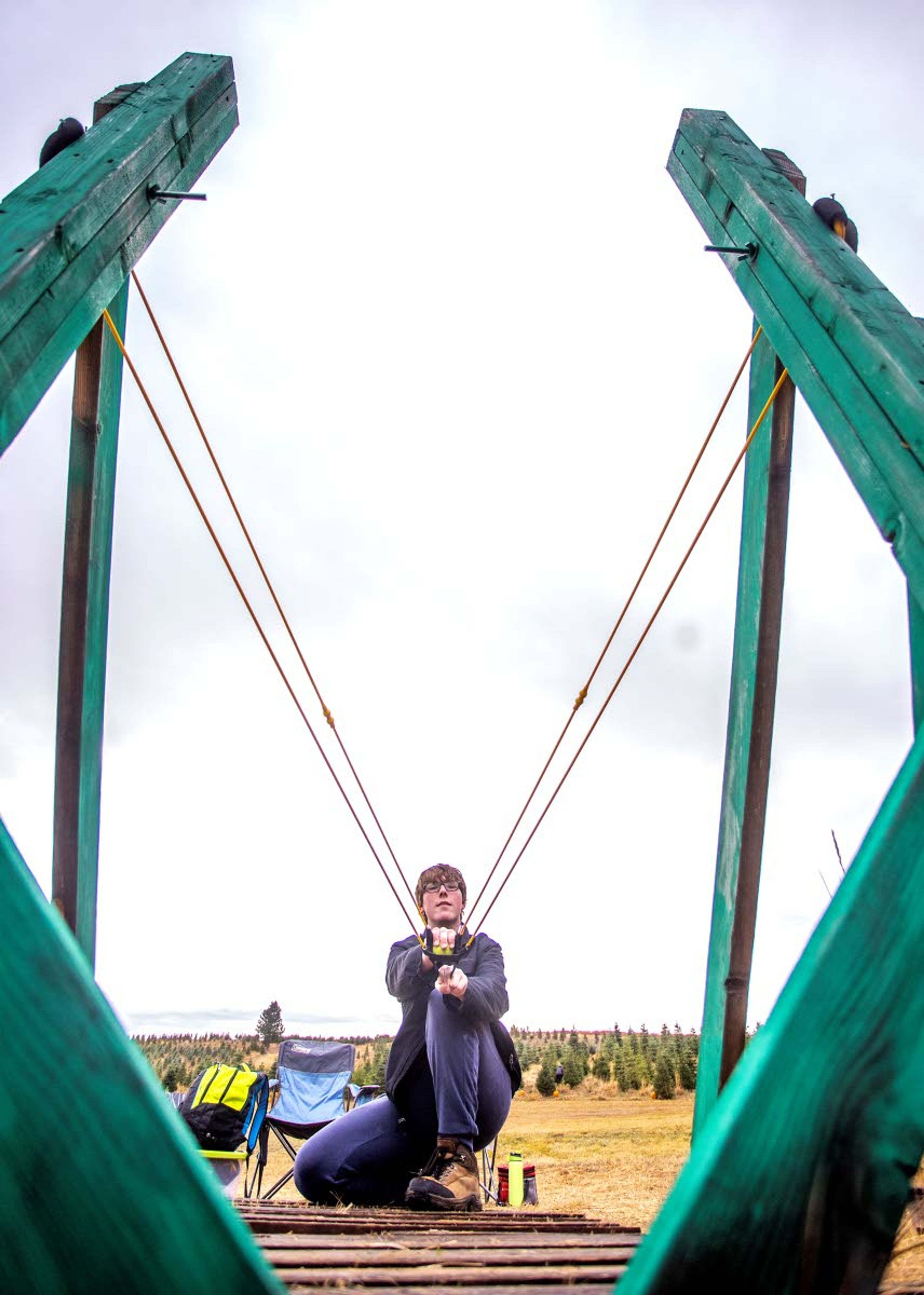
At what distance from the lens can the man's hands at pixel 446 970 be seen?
2.32 metres

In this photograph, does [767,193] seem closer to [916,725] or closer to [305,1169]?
[916,725]

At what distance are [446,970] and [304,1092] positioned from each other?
5842 mm

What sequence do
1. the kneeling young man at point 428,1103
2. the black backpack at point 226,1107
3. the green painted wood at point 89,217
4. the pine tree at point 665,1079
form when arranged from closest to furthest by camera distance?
the green painted wood at point 89,217 < the kneeling young man at point 428,1103 < the black backpack at point 226,1107 < the pine tree at point 665,1079

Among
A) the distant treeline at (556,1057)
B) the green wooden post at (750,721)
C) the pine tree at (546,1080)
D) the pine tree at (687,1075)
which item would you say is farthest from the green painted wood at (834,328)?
the pine tree at (546,1080)

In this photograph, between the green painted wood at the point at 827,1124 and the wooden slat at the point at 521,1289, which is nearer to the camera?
the green painted wood at the point at 827,1124

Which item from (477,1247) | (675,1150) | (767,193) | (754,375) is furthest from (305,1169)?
(675,1150)

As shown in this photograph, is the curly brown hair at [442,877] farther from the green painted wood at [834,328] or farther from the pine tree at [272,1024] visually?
the pine tree at [272,1024]

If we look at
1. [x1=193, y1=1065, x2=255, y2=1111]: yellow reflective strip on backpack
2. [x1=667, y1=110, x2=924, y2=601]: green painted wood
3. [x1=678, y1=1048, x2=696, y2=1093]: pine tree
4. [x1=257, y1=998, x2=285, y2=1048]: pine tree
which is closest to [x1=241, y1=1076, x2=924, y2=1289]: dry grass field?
[x1=678, y1=1048, x2=696, y2=1093]: pine tree

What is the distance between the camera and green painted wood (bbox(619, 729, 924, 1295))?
0.54m

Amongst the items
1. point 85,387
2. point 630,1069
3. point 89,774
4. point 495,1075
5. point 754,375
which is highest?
point 630,1069

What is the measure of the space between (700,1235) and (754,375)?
7.09ft

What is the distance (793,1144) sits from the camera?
56 centimetres

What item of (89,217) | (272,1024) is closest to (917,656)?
(89,217)

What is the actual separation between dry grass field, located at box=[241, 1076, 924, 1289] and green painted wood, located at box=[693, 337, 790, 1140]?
1.57ft
